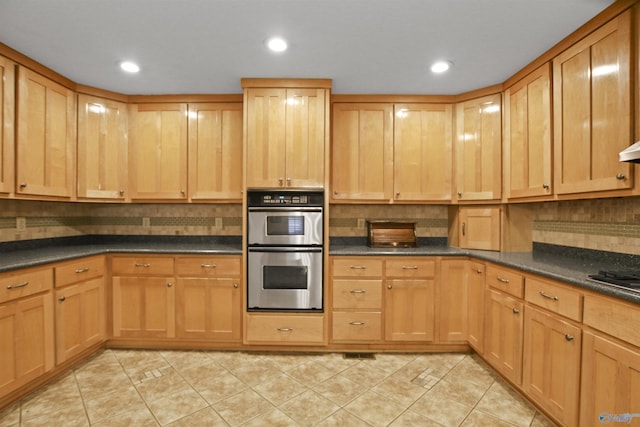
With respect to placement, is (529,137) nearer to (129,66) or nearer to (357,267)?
(357,267)

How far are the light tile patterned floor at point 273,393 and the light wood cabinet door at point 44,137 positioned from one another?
5.03ft

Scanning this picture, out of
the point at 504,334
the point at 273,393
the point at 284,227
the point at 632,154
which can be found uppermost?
the point at 632,154

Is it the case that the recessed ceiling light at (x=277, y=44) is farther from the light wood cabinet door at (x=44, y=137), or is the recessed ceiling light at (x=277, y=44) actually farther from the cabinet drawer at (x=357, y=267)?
the light wood cabinet door at (x=44, y=137)

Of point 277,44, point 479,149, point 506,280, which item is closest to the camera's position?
point 277,44

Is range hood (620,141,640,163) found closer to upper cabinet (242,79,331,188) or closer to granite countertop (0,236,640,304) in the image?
granite countertop (0,236,640,304)

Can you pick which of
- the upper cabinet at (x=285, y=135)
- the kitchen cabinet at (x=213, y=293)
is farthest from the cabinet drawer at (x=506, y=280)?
the kitchen cabinet at (x=213, y=293)

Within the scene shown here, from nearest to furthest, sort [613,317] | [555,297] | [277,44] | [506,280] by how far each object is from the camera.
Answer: [613,317]
[555,297]
[277,44]
[506,280]

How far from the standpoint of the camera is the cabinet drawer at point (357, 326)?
2.60m

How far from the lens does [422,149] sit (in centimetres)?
287

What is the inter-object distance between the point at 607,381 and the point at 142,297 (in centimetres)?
324

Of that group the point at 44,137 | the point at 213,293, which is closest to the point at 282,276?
the point at 213,293

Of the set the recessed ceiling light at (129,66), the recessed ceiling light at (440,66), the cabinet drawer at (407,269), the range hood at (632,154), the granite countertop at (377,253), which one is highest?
the recessed ceiling light at (440,66)

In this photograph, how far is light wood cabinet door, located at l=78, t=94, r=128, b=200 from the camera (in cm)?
266

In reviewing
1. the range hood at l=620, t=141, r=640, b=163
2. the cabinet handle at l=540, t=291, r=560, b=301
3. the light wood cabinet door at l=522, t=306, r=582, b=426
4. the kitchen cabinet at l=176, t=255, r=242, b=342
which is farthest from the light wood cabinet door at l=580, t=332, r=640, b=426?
the kitchen cabinet at l=176, t=255, r=242, b=342
